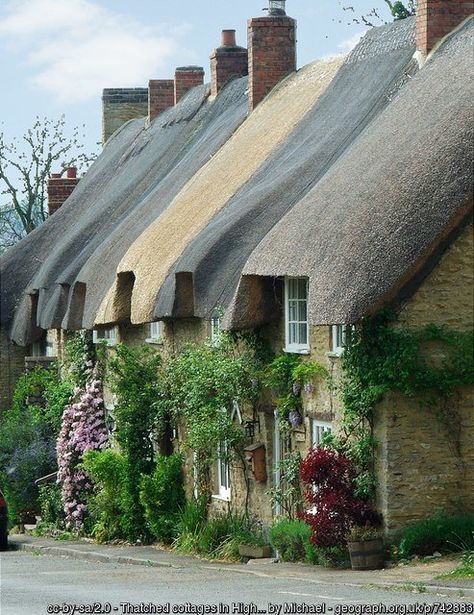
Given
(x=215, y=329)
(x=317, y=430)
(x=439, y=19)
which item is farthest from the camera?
(x=215, y=329)

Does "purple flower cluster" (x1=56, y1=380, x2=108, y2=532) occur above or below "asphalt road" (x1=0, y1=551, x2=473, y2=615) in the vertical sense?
above

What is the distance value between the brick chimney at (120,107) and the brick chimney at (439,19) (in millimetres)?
21140

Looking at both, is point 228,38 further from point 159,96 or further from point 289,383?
point 289,383

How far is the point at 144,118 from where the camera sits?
4284cm

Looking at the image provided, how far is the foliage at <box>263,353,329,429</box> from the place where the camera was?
76.3ft

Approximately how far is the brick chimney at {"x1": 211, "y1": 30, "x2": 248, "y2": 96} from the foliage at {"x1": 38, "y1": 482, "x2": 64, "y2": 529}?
31.7ft

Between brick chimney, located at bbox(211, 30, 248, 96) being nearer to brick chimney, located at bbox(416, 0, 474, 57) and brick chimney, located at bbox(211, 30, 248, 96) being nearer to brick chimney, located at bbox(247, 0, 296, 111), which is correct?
brick chimney, located at bbox(247, 0, 296, 111)

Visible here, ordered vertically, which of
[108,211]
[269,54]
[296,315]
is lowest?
[296,315]

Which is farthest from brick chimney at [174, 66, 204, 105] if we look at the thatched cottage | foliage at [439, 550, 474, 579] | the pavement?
foliage at [439, 550, 474, 579]

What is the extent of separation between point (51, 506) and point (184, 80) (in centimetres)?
1180

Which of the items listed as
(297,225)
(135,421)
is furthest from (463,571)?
(135,421)

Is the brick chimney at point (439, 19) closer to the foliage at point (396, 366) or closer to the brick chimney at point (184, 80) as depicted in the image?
the foliage at point (396, 366)

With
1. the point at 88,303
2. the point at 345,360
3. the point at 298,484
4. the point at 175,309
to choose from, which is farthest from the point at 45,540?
the point at 345,360

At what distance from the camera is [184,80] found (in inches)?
1594
